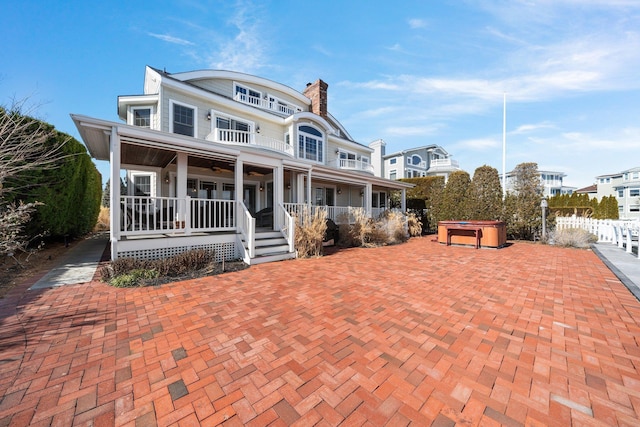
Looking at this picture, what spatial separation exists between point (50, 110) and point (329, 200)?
12.5 m

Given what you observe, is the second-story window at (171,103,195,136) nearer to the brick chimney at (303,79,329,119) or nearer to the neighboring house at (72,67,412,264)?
the neighboring house at (72,67,412,264)

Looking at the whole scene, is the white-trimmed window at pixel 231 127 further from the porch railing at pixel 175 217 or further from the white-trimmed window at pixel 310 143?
the porch railing at pixel 175 217

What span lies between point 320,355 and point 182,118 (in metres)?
13.0

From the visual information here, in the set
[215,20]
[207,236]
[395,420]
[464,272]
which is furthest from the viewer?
[215,20]

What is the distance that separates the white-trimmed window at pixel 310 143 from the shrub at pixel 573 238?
13.0m

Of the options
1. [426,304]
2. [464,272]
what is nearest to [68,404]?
[426,304]

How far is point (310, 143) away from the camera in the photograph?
51.9 feet

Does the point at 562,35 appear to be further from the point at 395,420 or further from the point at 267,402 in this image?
the point at 267,402

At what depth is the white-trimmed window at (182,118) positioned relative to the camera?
37.2 feet

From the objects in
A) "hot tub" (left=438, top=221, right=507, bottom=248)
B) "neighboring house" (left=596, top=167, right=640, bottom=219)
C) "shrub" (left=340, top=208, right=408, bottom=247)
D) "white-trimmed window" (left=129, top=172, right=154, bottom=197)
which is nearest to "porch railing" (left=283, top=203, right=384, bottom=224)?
"shrub" (left=340, top=208, right=408, bottom=247)

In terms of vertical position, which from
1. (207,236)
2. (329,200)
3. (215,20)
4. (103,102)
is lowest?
(207,236)

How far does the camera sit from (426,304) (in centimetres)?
391

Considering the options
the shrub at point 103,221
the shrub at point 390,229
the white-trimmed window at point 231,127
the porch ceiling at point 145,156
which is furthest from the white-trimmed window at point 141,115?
the shrub at point 390,229

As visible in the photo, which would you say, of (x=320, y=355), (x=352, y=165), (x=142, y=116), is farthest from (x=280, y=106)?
(x=320, y=355)
